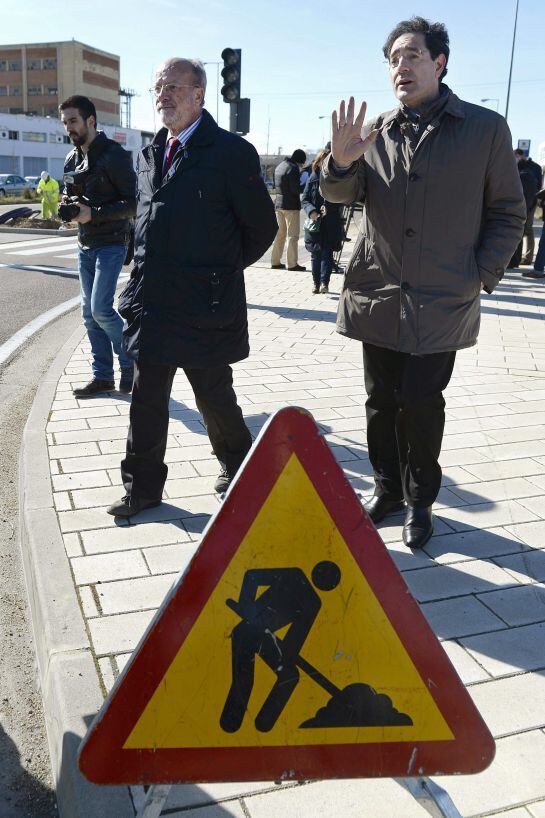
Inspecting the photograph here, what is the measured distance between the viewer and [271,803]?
2.16 m

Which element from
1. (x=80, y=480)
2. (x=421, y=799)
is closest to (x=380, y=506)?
(x=80, y=480)

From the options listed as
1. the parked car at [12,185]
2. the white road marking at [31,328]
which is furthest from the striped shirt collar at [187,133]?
the parked car at [12,185]

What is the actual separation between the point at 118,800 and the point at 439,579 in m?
1.65

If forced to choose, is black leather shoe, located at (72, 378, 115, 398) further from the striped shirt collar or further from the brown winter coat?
the brown winter coat

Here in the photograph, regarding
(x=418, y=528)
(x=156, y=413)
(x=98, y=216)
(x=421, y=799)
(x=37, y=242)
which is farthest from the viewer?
(x=37, y=242)

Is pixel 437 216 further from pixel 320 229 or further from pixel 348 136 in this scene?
pixel 320 229

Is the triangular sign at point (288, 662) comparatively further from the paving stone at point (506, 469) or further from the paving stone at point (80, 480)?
the paving stone at point (506, 469)

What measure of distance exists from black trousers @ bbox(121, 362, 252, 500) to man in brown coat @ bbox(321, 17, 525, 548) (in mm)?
733

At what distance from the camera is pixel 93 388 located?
5953 mm

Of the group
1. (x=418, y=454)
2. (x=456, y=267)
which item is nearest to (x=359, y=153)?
(x=456, y=267)

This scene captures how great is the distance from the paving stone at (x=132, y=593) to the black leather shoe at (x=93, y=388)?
2.88m

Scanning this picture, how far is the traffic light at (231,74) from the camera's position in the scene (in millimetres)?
11414

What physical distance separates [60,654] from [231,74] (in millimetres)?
10349

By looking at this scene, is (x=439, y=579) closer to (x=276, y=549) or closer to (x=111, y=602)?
(x=111, y=602)
